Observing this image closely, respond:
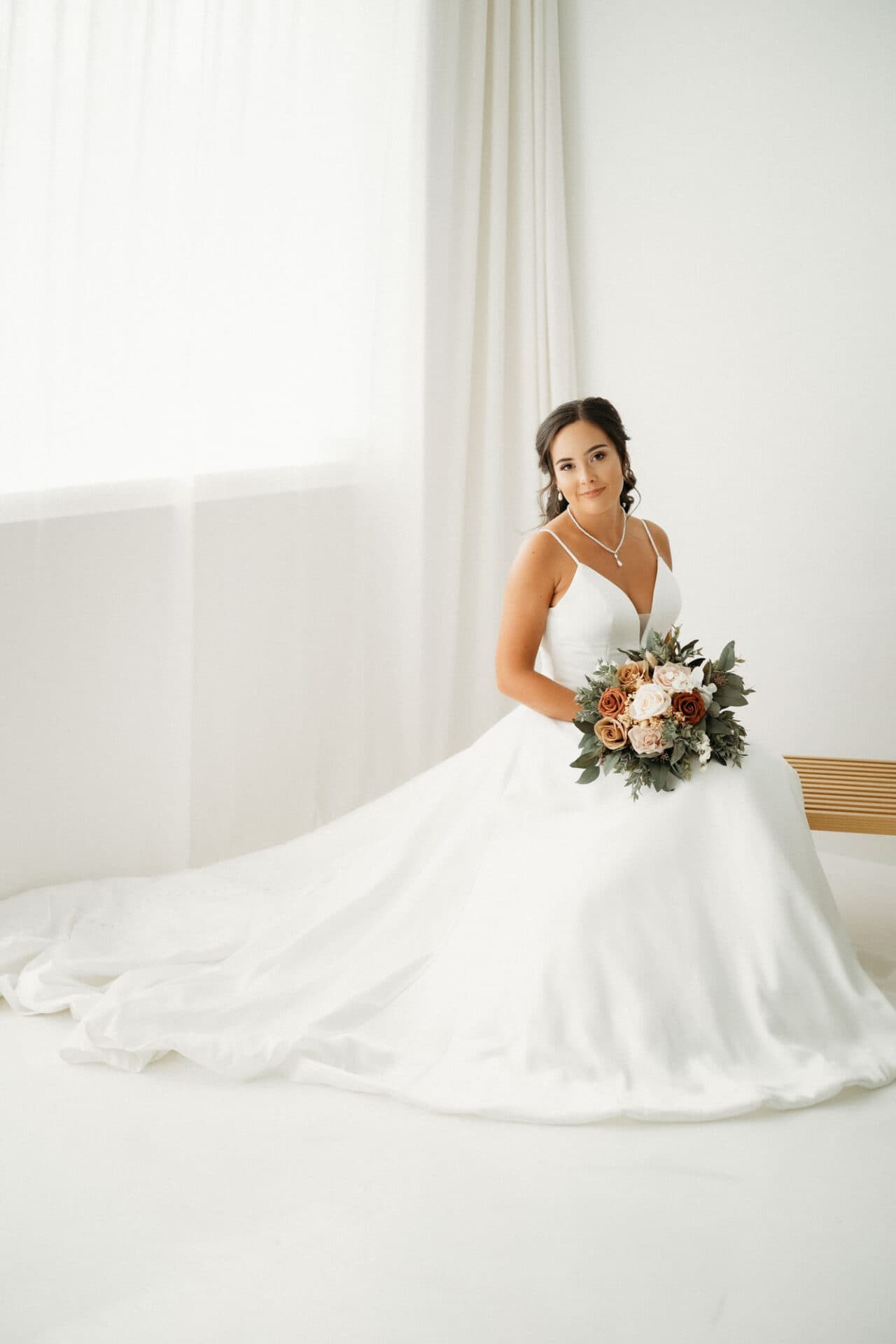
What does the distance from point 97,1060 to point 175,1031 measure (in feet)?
0.64

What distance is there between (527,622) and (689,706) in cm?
65

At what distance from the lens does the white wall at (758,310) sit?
13.9ft

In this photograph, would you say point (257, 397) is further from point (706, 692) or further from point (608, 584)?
point (706, 692)

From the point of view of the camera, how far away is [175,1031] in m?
2.56

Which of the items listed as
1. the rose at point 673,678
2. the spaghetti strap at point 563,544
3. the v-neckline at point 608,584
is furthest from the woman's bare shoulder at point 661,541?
the rose at point 673,678

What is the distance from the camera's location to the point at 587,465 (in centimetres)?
321

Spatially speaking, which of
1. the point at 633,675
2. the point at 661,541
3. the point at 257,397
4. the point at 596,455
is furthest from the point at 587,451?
the point at 257,397

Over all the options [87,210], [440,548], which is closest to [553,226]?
[440,548]

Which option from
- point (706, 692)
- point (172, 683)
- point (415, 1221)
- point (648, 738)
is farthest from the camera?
point (172, 683)

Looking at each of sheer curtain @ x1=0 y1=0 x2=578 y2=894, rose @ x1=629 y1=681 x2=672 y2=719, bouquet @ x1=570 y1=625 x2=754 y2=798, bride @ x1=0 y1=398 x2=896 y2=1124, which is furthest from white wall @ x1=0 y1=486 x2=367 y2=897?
rose @ x1=629 y1=681 x2=672 y2=719

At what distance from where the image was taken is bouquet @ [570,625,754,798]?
8.52 ft

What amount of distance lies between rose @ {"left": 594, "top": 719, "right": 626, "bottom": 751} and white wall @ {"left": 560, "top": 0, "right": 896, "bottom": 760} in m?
2.14

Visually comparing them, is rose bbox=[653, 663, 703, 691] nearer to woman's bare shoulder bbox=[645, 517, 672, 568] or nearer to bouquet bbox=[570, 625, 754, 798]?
bouquet bbox=[570, 625, 754, 798]

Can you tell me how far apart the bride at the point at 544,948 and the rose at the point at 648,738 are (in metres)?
0.13
